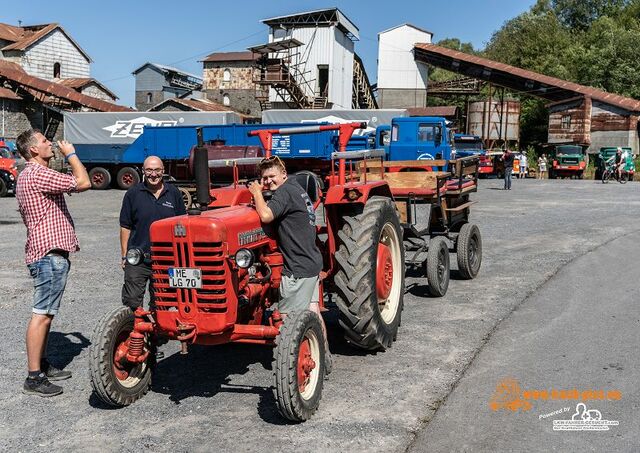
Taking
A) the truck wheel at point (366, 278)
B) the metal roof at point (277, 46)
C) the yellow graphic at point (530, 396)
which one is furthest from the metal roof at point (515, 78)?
the yellow graphic at point (530, 396)

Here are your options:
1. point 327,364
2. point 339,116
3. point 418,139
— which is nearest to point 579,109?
point 339,116

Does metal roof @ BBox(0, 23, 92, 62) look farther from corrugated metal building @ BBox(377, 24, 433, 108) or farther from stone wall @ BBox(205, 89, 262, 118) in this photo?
corrugated metal building @ BBox(377, 24, 433, 108)

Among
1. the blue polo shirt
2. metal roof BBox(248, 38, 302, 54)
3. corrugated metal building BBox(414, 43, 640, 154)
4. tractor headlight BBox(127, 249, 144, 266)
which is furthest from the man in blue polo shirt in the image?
corrugated metal building BBox(414, 43, 640, 154)

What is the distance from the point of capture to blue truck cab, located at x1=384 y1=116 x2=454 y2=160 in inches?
754

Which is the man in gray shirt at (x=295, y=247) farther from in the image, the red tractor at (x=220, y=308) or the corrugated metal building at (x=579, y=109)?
the corrugated metal building at (x=579, y=109)

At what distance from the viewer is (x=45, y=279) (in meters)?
4.80

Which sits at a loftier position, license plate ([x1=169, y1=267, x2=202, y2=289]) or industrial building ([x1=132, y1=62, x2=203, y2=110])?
industrial building ([x1=132, y1=62, x2=203, y2=110])

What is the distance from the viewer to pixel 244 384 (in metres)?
5.06

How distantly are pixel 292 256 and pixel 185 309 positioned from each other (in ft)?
2.81

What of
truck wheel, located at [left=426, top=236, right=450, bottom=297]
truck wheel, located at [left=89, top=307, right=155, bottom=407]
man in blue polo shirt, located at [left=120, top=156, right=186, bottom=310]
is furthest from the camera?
truck wheel, located at [left=426, top=236, right=450, bottom=297]

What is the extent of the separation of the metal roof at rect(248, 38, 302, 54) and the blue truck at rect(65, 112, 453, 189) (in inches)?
470

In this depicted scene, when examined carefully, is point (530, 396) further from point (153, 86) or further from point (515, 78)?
point (153, 86)

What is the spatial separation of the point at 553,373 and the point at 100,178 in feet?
83.6

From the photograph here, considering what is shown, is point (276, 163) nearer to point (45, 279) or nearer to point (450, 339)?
point (45, 279)
